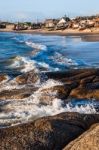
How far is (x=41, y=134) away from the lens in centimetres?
732

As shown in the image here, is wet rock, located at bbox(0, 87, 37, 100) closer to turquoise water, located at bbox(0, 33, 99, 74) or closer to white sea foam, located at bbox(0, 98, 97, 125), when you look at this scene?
white sea foam, located at bbox(0, 98, 97, 125)

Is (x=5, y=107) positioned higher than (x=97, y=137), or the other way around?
(x=97, y=137)

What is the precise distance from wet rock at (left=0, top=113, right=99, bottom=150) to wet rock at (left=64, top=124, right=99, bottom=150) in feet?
1.16

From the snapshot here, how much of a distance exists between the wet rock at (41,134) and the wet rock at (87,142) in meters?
0.35

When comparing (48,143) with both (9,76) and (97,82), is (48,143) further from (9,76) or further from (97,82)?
(9,76)

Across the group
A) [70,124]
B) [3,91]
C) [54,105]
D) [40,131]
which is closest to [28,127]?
[40,131]

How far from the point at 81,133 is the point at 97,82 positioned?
8718mm

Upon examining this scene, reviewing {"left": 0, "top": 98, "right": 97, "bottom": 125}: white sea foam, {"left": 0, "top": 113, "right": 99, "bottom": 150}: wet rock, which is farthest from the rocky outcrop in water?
{"left": 0, "top": 113, "right": 99, "bottom": 150}: wet rock

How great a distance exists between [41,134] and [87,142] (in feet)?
3.03

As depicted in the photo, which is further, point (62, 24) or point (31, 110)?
point (62, 24)

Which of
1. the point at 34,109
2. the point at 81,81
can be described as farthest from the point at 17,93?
the point at 81,81

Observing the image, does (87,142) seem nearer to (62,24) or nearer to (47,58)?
(47,58)

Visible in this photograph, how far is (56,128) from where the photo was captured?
757 cm

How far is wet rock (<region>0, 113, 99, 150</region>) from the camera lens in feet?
23.1
